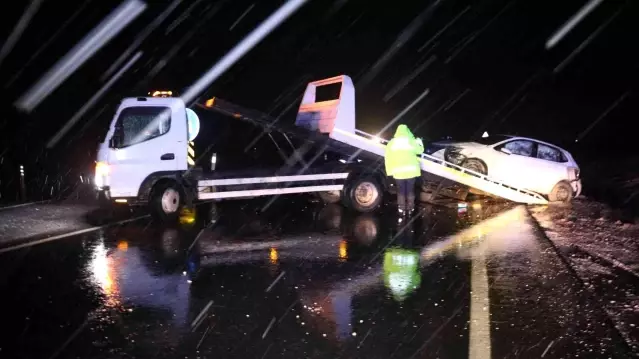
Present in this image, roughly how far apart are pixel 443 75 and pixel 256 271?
29560mm

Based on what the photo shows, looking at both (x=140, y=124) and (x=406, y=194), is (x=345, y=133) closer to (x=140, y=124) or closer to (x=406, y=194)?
(x=406, y=194)

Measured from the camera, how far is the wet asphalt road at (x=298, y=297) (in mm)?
5051

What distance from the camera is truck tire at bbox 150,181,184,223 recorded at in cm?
1119

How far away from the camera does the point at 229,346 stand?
502 centimetres

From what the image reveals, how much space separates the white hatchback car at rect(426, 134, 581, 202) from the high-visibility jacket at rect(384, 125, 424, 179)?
11.4ft

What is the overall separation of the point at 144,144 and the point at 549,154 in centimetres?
970

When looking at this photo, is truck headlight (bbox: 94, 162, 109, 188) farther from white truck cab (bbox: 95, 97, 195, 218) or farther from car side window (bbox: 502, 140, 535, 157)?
car side window (bbox: 502, 140, 535, 157)

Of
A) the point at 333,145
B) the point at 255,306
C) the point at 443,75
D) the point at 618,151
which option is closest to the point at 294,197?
the point at 333,145

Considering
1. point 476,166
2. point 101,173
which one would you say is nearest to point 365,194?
point 476,166

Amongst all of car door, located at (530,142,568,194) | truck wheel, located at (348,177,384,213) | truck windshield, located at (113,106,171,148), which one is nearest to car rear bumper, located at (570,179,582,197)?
car door, located at (530,142,568,194)

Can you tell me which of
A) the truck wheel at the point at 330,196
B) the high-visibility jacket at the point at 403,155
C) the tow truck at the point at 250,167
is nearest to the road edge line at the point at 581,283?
the high-visibility jacket at the point at 403,155

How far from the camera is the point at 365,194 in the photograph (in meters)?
13.0

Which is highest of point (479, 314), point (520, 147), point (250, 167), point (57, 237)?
point (520, 147)

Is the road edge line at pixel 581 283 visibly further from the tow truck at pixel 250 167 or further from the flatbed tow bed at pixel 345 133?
the tow truck at pixel 250 167
